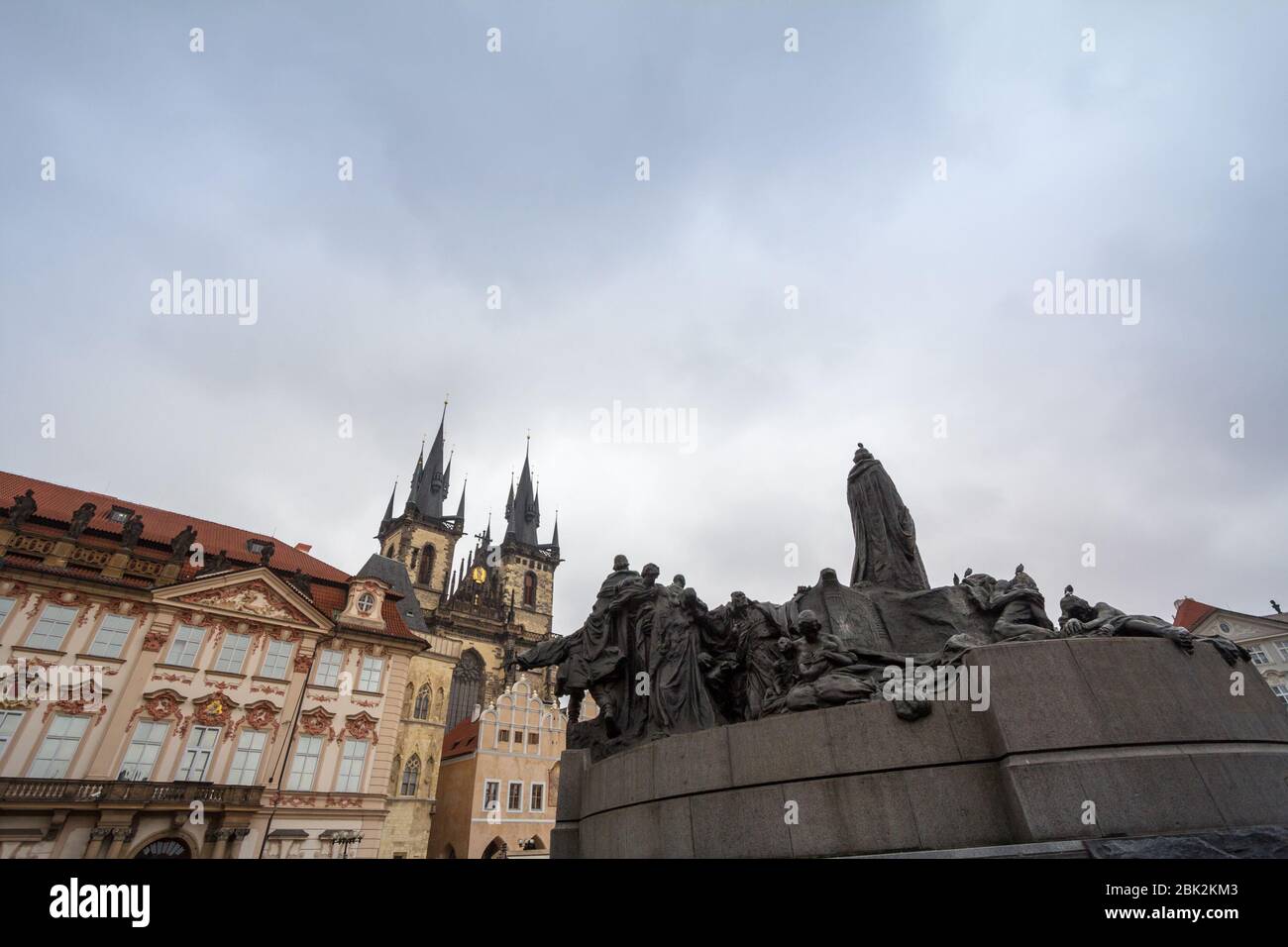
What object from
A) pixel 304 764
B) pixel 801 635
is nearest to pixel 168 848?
pixel 304 764

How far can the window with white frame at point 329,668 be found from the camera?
25.1 metres

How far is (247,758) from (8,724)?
21.5ft

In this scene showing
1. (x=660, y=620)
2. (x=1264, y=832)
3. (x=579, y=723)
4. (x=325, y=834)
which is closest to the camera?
(x=1264, y=832)

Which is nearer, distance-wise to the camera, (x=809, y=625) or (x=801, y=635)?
(x=809, y=625)

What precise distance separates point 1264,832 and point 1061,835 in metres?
1.03

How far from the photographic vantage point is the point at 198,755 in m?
21.8

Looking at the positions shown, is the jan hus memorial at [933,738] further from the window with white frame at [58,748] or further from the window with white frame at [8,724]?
the window with white frame at [8,724]

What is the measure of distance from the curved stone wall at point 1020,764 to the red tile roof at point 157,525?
1088 inches

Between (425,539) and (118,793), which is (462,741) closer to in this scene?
(118,793)

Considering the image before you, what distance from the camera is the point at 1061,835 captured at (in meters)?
4.16

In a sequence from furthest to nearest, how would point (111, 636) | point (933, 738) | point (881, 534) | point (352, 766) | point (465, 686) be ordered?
point (465, 686) → point (352, 766) → point (111, 636) → point (881, 534) → point (933, 738)

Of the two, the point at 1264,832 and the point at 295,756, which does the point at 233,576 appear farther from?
the point at 1264,832
